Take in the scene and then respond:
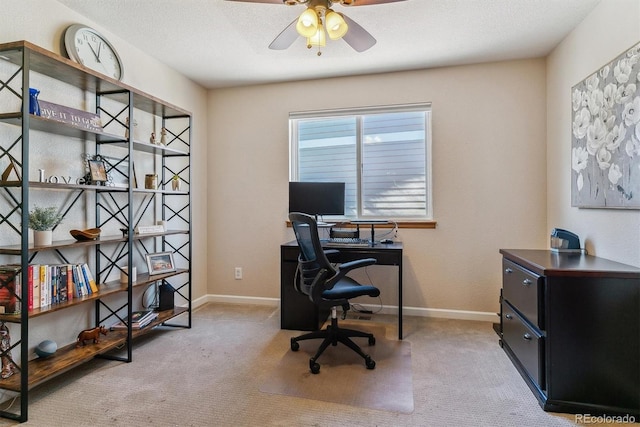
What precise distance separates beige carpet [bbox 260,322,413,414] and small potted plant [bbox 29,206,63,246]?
1.54 meters

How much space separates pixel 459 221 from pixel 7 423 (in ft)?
11.2

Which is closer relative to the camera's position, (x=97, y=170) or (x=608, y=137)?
(x=608, y=137)

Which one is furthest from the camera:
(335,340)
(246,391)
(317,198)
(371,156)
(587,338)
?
(371,156)

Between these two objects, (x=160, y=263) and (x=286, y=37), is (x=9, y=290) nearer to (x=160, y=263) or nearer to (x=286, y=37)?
(x=160, y=263)

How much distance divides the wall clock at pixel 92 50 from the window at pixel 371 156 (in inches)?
64.1

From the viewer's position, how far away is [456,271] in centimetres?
316

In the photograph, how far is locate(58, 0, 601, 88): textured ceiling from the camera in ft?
7.18

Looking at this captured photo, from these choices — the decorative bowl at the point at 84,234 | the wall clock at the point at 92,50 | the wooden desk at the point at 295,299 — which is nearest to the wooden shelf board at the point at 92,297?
the decorative bowl at the point at 84,234

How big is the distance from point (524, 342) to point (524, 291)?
0.32 m

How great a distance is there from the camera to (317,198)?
10.3ft

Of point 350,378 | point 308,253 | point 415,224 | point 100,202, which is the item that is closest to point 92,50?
point 100,202

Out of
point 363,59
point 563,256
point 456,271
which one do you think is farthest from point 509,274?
point 363,59

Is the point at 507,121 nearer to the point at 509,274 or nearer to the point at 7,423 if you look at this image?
the point at 509,274

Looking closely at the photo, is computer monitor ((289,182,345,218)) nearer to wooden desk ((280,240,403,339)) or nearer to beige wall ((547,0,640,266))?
wooden desk ((280,240,403,339))
